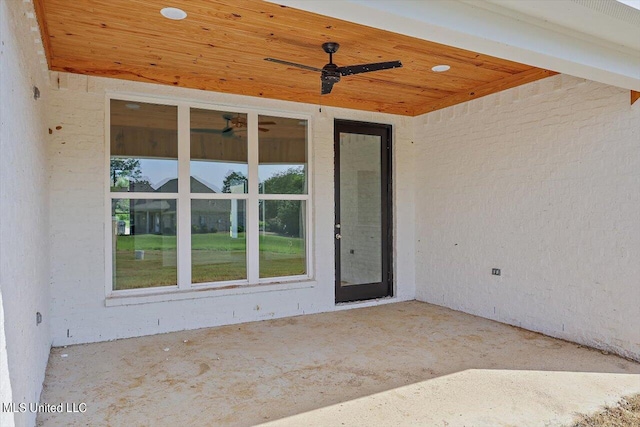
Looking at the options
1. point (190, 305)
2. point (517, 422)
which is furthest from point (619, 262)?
point (190, 305)

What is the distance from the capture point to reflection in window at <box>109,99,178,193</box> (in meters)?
4.37

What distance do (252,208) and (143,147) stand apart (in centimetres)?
138

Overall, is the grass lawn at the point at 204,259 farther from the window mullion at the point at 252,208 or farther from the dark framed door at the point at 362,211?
the dark framed door at the point at 362,211

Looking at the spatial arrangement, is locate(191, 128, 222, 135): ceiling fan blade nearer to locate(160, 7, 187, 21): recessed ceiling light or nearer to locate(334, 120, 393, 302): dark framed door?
locate(334, 120, 393, 302): dark framed door

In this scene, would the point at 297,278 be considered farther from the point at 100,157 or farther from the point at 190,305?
the point at 100,157

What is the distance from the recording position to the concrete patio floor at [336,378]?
266 cm

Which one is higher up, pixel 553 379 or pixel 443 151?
pixel 443 151

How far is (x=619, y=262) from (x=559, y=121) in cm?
148

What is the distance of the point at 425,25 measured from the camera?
241cm

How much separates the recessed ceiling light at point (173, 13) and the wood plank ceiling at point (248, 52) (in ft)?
0.13

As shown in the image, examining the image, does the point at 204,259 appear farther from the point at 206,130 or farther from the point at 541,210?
the point at 541,210

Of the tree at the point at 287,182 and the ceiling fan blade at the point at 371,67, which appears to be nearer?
the ceiling fan blade at the point at 371,67

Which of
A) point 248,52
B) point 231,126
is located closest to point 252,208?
point 231,126

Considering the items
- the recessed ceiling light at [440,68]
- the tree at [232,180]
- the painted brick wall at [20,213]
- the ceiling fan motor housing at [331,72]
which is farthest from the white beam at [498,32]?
the tree at [232,180]
